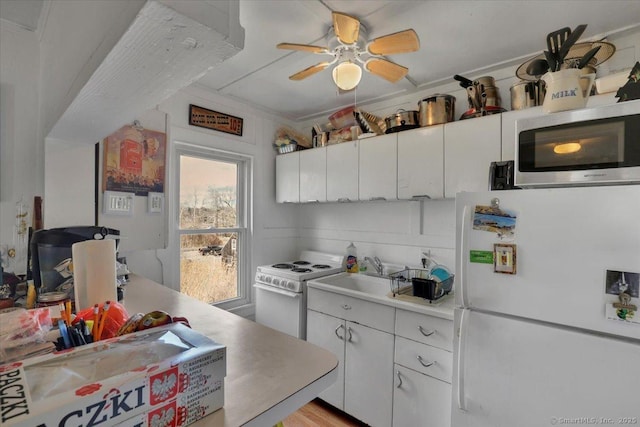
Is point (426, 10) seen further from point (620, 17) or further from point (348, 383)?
point (348, 383)

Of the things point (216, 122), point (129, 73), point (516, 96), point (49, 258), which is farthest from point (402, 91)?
point (49, 258)

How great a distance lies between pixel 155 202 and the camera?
1618 mm

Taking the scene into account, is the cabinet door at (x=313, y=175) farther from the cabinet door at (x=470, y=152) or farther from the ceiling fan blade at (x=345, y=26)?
the ceiling fan blade at (x=345, y=26)

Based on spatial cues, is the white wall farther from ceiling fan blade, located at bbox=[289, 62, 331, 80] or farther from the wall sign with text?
ceiling fan blade, located at bbox=[289, 62, 331, 80]

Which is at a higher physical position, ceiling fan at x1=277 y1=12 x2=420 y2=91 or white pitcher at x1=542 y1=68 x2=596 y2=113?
ceiling fan at x1=277 y1=12 x2=420 y2=91

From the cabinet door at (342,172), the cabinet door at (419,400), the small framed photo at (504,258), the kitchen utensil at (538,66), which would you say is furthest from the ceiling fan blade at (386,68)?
the cabinet door at (419,400)

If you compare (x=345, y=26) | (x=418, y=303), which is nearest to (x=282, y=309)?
(x=418, y=303)

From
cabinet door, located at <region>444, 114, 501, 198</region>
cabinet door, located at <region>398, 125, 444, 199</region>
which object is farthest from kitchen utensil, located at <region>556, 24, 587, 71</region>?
cabinet door, located at <region>398, 125, 444, 199</region>

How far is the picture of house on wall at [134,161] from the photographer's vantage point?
1.40 m

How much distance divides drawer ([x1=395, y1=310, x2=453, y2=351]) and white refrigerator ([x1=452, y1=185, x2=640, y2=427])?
20 cm

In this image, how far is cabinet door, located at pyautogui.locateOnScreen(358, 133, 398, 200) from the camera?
2246mm

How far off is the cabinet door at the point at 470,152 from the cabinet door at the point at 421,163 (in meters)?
0.04

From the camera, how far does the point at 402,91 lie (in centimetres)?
244

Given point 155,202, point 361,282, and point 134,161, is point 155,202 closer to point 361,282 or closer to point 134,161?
point 134,161
